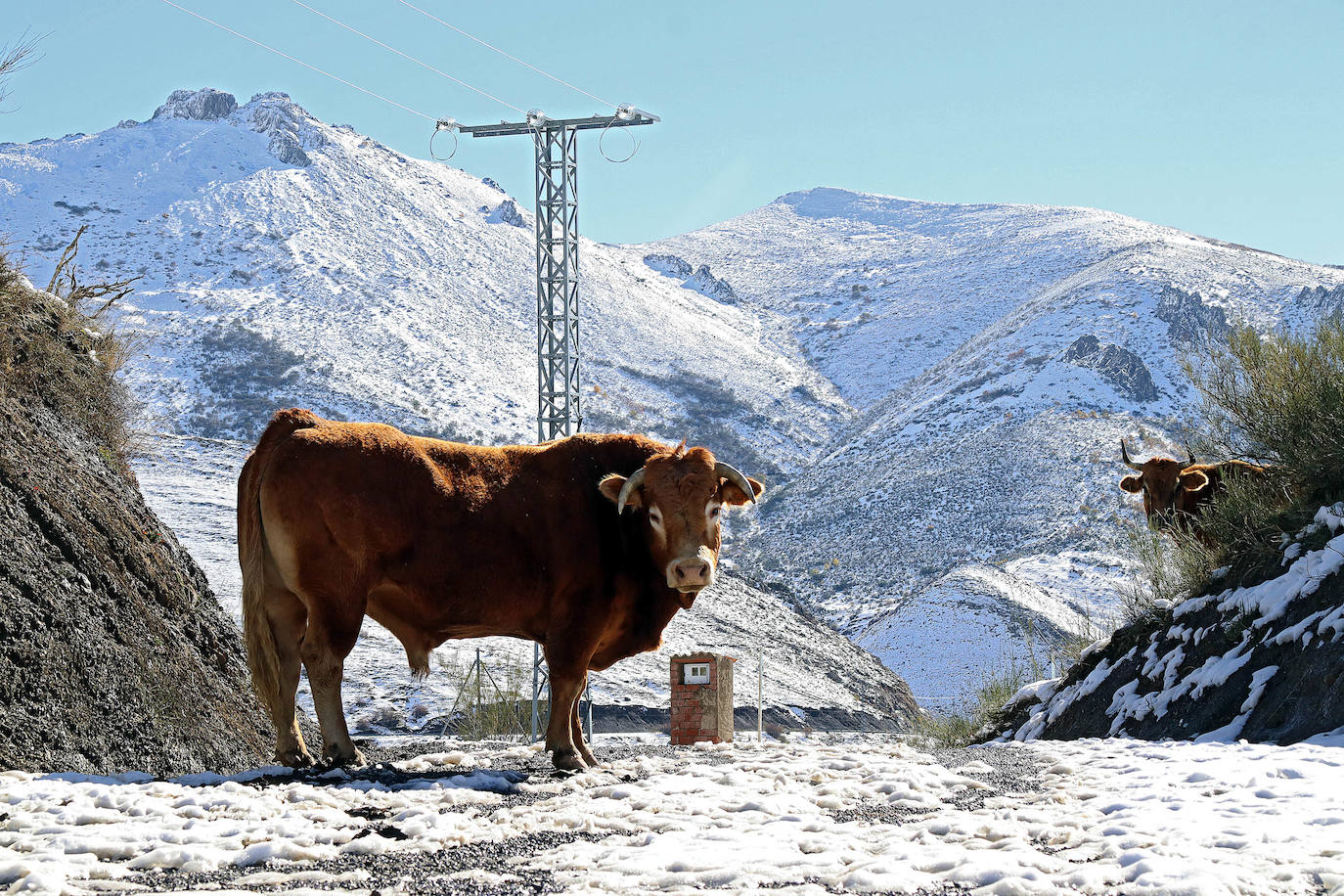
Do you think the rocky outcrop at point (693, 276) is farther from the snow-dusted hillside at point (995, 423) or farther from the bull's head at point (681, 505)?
the bull's head at point (681, 505)

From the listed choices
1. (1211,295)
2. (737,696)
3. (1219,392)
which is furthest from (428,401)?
(1219,392)

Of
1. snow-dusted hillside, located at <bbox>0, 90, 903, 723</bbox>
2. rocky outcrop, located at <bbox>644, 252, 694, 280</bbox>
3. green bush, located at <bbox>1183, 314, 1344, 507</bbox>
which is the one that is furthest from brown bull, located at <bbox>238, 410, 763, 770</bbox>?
rocky outcrop, located at <bbox>644, 252, 694, 280</bbox>

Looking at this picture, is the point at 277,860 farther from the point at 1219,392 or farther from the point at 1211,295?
the point at 1211,295

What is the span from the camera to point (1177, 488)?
15898mm

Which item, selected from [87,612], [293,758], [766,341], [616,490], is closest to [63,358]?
[87,612]

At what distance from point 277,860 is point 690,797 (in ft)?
7.34

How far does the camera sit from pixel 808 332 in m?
119

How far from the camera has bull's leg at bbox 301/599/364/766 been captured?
23.5 feet

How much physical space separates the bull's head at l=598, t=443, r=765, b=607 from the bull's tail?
2.02m

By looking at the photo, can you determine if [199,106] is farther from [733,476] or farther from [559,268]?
[733,476]

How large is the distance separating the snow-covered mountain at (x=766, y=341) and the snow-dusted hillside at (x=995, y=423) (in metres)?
0.21

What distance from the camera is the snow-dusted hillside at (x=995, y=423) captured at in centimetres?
4259

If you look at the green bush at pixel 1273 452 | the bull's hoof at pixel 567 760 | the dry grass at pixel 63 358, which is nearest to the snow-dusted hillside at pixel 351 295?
the dry grass at pixel 63 358

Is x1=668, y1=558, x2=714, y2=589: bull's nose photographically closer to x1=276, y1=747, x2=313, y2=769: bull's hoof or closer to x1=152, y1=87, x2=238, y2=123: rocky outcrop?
x1=276, y1=747, x2=313, y2=769: bull's hoof
